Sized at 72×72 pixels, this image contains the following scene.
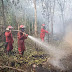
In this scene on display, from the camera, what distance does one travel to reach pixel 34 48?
26.9 ft

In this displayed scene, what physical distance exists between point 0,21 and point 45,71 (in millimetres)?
6772

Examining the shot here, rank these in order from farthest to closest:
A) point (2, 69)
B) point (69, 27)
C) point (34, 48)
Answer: point (69, 27)
point (34, 48)
point (2, 69)

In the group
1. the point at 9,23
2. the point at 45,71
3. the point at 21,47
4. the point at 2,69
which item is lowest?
the point at 45,71

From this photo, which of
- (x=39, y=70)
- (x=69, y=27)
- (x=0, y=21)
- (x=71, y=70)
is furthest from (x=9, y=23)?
(x=69, y=27)

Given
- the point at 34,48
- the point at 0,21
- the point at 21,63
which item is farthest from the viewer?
the point at 0,21

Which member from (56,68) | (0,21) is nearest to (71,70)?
(56,68)

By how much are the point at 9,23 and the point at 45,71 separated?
6158 mm

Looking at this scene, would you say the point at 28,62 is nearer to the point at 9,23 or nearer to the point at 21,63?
the point at 21,63

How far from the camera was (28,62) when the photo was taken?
19.9 ft

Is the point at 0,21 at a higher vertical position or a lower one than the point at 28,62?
higher

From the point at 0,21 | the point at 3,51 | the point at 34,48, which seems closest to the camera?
the point at 3,51

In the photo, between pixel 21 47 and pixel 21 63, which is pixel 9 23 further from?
pixel 21 63

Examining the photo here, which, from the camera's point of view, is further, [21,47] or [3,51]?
[3,51]

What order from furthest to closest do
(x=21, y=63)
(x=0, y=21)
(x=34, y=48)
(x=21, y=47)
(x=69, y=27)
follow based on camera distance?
(x=69, y=27)
(x=0, y=21)
(x=34, y=48)
(x=21, y=47)
(x=21, y=63)
